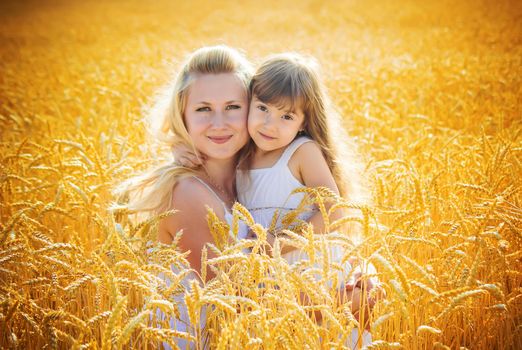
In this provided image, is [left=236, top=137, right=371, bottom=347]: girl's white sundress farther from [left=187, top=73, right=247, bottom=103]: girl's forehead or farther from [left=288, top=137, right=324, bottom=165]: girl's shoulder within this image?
[left=187, top=73, right=247, bottom=103]: girl's forehead

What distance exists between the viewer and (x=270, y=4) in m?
25.9

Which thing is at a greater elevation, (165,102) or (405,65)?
(405,65)

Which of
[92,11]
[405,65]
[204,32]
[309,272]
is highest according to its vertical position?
[92,11]

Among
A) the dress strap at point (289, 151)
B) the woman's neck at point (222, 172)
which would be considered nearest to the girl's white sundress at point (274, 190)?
the dress strap at point (289, 151)

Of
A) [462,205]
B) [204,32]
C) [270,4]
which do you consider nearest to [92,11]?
[270,4]

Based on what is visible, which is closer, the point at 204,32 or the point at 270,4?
the point at 204,32

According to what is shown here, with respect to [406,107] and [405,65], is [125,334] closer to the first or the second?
[406,107]

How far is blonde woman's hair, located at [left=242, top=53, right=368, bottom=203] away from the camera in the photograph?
2.37 meters

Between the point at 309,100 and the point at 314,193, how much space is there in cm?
60

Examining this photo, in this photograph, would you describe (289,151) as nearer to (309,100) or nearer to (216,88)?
(309,100)

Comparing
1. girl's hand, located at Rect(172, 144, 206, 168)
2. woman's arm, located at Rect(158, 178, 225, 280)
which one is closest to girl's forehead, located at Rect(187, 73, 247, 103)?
girl's hand, located at Rect(172, 144, 206, 168)

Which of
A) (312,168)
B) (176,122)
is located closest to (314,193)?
(312,168)

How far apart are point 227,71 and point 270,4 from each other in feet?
82.8

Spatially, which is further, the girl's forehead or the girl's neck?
the girl's neck
